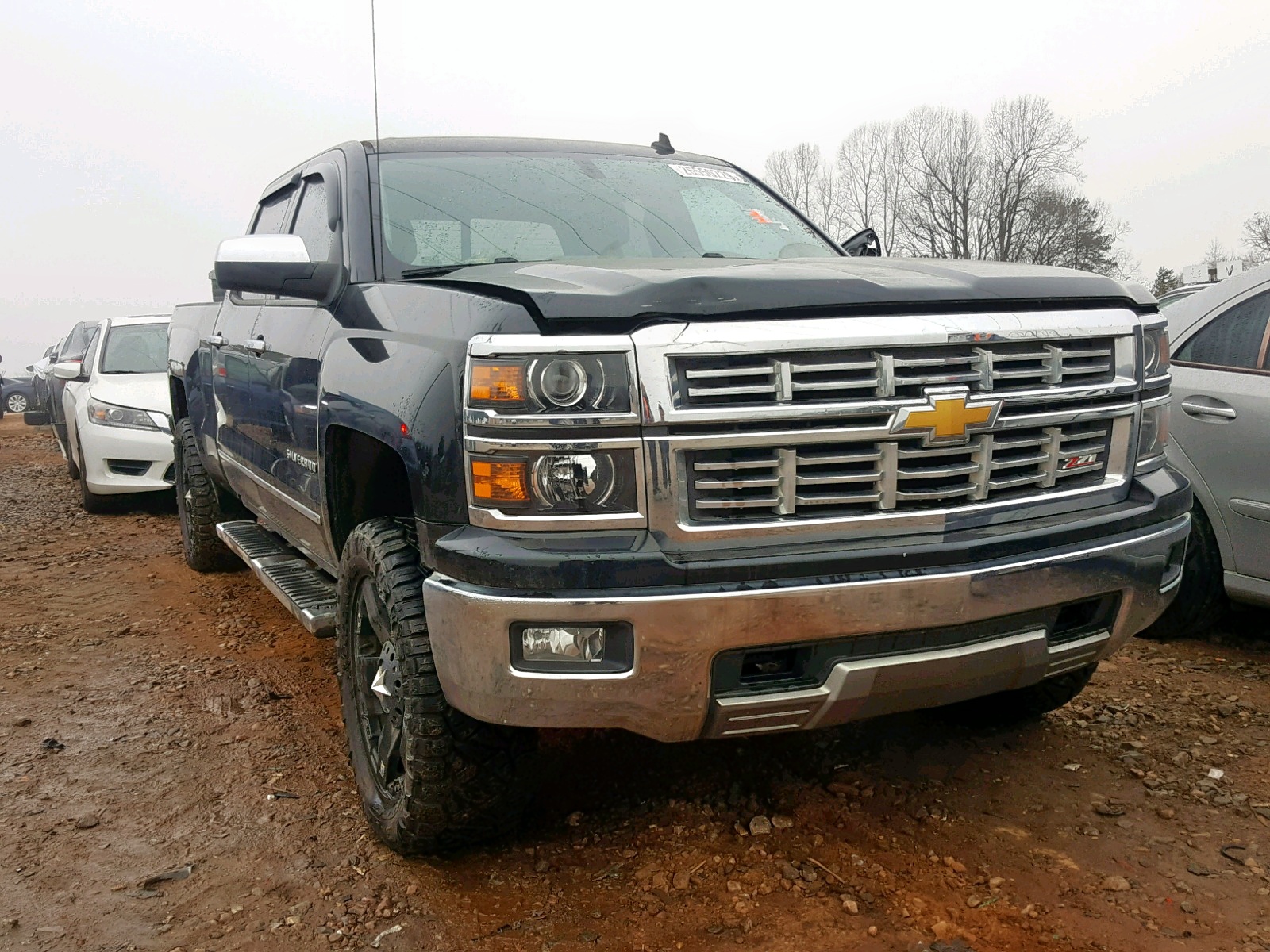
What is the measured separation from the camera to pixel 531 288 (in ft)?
7.79

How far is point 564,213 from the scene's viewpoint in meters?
3.60

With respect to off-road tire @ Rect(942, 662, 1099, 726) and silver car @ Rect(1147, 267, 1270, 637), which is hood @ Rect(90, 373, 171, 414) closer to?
off-road tire @ Rect(942, 662, 1099, 726)

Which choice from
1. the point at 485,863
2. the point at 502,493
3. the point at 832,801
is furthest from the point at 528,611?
the point at 832,801

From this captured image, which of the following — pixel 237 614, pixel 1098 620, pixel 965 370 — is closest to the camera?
pixel 965 370

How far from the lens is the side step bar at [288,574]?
334cm

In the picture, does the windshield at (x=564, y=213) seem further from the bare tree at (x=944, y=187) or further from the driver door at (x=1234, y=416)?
the bare tree at (x=944, y=187)

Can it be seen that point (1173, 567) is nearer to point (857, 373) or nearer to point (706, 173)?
point (857, 373)

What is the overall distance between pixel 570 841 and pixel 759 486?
1183 millimetres

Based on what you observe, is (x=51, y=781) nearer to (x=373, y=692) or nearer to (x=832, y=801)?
(x=373, y=692)

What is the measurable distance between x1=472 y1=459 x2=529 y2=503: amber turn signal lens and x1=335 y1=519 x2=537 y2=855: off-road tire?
44 centimetres

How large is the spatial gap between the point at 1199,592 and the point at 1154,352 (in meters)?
1.93

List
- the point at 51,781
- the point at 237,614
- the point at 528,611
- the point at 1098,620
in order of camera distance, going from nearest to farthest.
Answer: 1. the point at 528,611
2. the point at 1098,620
3. the point at 51,781
4. the point at 237,614

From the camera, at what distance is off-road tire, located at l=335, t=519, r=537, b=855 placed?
2576mm

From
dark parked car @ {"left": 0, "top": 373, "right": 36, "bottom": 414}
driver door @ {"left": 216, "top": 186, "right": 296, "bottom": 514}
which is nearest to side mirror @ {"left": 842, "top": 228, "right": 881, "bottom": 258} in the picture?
driver door @ {"left": 216, "top": 186, "right": 296, "bottom": 514}
